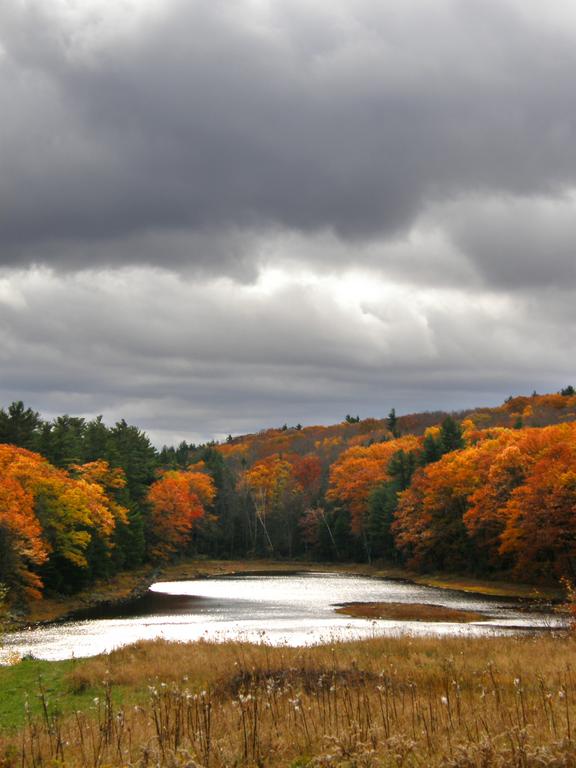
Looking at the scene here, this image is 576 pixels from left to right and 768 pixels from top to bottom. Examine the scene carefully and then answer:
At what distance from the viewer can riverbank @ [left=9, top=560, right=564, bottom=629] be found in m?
55.8

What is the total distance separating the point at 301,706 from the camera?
11.1m

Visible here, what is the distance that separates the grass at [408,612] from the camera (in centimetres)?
4675

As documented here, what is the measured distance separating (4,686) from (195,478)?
10477 cm

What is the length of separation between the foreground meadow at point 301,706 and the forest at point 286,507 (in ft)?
32.7

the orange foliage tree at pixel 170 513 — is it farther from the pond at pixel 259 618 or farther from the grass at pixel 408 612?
the grass at pixel 408 612

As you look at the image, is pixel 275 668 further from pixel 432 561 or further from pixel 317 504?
pixel 317 504

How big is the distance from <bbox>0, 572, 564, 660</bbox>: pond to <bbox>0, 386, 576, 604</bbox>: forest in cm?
588

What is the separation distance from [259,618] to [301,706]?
131 ft

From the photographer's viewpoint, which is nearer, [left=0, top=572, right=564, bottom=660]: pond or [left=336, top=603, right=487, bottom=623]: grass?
[left=0, top=572, right=564, bottom=660]: pond

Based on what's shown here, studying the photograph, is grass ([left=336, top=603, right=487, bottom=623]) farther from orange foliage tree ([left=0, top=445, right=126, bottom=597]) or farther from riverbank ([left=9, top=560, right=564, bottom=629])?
orange foliage tree ([left=0, top=445, right=126, bottom=597])

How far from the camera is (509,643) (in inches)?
969

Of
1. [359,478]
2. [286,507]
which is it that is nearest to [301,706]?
[359,478]

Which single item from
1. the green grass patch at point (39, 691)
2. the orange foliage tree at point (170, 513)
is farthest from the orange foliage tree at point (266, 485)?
the green grass patch at point (39, 691)

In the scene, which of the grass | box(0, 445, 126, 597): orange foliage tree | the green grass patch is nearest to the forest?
box(0, 445, 126, 597): orange foliage tree
